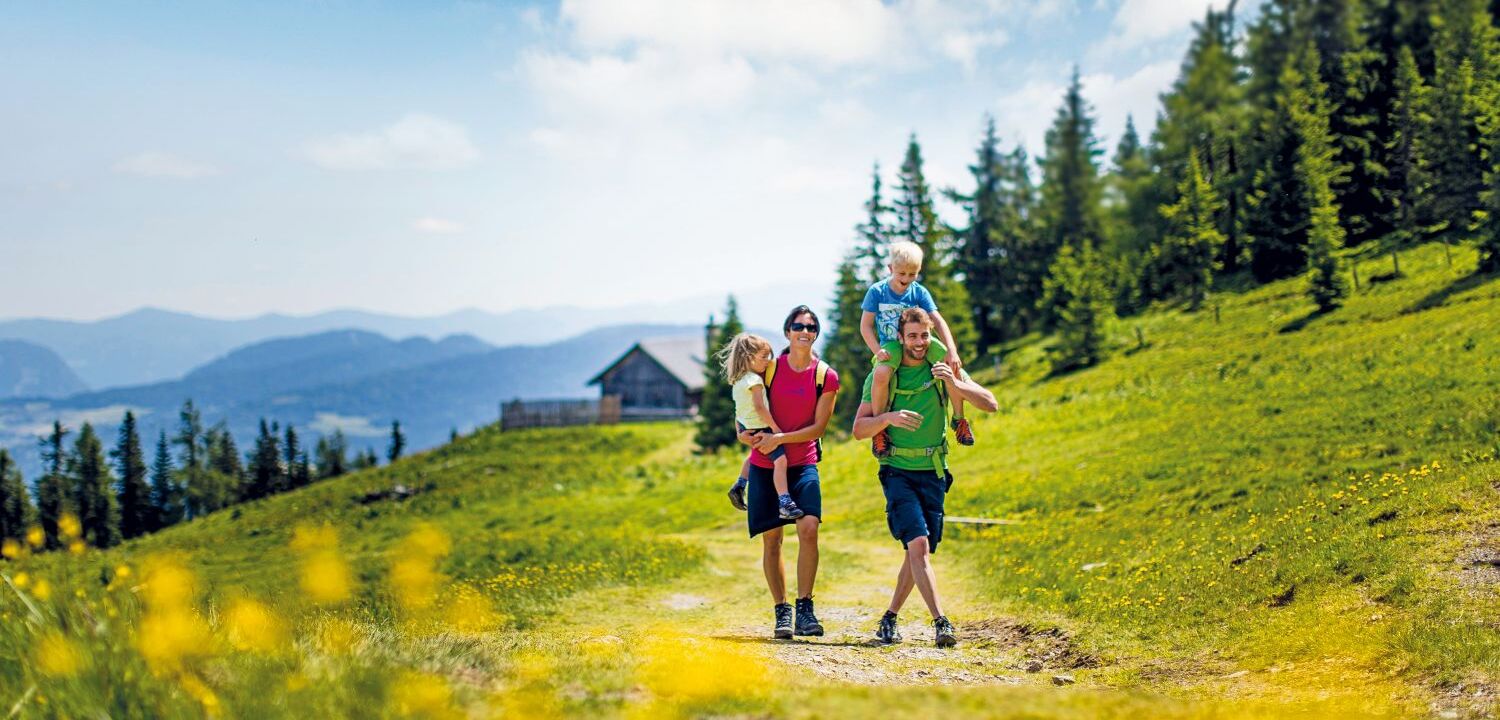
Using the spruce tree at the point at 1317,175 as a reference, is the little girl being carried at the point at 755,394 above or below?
below

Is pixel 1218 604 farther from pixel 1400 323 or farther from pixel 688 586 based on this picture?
pixel 1400 323

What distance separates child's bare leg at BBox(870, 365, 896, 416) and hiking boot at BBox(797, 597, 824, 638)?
1.83 meters

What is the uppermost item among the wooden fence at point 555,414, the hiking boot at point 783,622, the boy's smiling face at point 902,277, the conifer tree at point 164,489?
the boy's smiling face at point 902,277

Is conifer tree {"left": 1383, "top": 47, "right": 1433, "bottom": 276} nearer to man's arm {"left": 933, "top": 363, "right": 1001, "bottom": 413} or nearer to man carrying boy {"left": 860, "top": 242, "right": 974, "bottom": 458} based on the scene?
man carrying boy {"left": 860, "top": 242, "right": 974, "bottom": 458}

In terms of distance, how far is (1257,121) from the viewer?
196 feet

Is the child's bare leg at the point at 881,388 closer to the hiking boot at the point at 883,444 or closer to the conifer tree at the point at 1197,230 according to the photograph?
the hiking boot at the point at 883,444

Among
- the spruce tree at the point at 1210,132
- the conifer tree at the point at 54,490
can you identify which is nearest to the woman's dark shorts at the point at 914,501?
the spruce tree at the point at 1210,132

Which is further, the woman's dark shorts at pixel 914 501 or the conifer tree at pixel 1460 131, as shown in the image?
the conifer tree at pixel 1460 131

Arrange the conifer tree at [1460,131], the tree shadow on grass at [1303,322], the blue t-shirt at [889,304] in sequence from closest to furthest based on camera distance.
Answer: the blue t-shirt at [889,304] < the tree shadow on grass at [1303,322] < the conifer tree at [1460,131]

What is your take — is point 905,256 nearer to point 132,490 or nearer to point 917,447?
point 917,447

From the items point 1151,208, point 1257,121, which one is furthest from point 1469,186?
point 1151,208

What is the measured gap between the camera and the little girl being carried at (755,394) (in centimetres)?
736

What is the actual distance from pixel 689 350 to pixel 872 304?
7152cm

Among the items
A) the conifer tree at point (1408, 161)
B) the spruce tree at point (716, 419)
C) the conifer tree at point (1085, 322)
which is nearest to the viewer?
the conifer tree at point (1085, 322)
